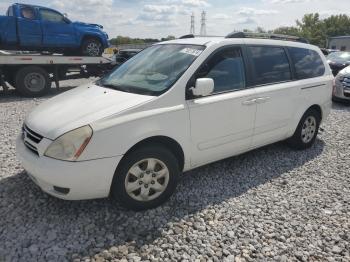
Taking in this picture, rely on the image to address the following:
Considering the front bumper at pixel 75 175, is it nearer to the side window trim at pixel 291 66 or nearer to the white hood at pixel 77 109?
the white hood at pixel 77 109

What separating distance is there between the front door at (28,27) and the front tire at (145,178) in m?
9.15

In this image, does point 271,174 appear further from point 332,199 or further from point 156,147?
point 156,147

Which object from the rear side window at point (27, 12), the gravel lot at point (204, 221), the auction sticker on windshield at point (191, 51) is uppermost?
the rear side window at point (27, 12)

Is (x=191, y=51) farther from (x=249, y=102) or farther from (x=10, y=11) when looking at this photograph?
(x=10, y=11)

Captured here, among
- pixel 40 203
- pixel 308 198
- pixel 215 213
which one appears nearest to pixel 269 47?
pixel 308 198

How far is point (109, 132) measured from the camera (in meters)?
3.06

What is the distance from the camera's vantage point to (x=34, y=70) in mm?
10352

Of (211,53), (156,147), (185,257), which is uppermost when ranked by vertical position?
(211,53)

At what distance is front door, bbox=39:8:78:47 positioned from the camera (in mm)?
10984

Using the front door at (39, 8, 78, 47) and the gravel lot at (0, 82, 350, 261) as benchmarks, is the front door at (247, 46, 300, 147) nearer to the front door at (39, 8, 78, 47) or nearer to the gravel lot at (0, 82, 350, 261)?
the gravel lot at (0, 82, 350, 261)

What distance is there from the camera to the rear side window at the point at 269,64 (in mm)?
4352

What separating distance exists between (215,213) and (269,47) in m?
2.50

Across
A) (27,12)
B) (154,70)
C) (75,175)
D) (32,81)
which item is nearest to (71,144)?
(75,175)

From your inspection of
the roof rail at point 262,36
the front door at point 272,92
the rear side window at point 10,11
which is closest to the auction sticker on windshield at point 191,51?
the roof rail at point 262,36
